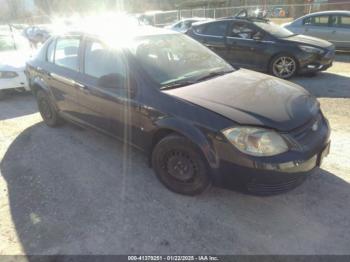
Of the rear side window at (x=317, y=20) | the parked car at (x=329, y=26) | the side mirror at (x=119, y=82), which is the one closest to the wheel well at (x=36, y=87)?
the side mirror at (x=119, y=82)

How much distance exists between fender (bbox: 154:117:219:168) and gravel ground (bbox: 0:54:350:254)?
575mm

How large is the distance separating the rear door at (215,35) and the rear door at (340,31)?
189 inches

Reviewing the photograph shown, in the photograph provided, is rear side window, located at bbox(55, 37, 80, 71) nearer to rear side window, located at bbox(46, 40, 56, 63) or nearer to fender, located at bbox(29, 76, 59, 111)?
rear side window, located at bbox(46, 40, 56, 63)

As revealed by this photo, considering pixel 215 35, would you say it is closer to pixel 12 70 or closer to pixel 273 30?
pixel 273 30

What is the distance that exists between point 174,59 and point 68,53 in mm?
1666

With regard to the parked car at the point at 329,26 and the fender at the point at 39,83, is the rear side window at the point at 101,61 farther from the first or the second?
the parked car at the point at 329,26

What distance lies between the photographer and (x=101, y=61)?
3557 millimetres

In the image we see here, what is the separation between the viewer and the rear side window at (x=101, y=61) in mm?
3314

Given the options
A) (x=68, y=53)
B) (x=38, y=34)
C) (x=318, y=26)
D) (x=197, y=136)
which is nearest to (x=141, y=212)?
(x=197, y=136)

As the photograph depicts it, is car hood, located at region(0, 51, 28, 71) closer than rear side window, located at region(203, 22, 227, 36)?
Yes

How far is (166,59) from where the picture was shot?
3.44 m

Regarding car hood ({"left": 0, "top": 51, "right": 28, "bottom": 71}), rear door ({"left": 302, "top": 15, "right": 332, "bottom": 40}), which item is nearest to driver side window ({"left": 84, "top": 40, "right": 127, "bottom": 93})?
car hood ({"left": 0, "top": 51, "right": 28, "bottom": 71})

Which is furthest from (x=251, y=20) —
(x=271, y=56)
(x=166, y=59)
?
(x=166, y=59)

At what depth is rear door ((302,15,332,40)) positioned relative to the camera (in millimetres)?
10453
